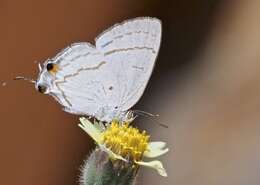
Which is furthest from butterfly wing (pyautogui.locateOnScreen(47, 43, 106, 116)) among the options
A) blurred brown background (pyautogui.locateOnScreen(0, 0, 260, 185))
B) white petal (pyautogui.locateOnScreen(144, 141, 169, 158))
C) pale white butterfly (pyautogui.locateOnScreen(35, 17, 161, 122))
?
blurred brown background (pyautogui.locateOnScreen(0, 0, 260, 185))

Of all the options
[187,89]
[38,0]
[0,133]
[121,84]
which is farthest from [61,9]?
[121,84]

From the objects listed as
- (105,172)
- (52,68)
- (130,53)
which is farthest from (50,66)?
(105,172)

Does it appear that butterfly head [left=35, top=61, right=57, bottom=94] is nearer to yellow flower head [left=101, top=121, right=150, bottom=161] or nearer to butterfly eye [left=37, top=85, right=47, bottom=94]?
butterfly eye [left=37, top=85, right=47, bottom=94]

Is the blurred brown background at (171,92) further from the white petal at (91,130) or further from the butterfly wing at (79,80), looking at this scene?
the white petal at (91,130)

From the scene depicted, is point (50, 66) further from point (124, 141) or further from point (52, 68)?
point (124, 141)

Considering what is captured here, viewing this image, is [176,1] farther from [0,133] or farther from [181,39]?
[0,133]
